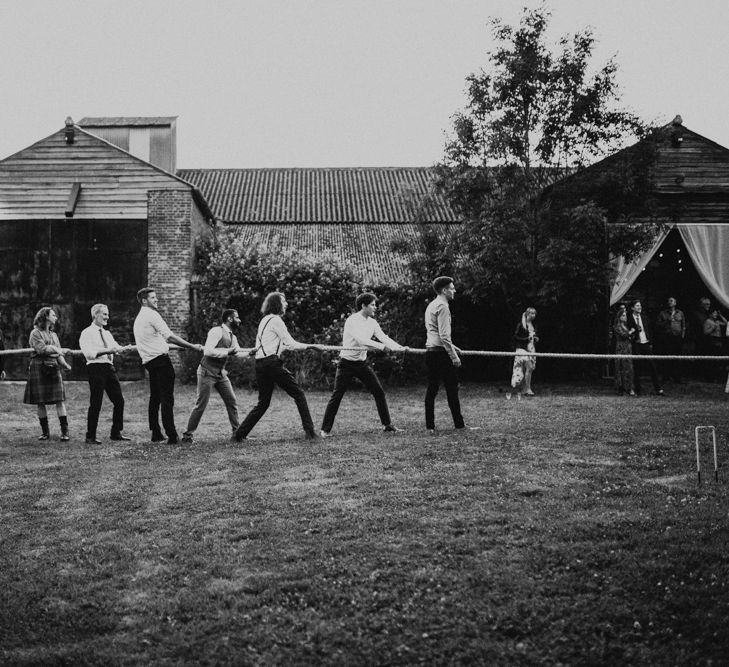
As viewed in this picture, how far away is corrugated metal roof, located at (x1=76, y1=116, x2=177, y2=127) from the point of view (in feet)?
91.9

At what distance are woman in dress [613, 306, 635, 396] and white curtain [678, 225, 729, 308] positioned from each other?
422cm

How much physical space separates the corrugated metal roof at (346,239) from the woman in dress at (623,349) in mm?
9048

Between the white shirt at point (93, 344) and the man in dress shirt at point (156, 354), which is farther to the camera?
the white shirt at point (93, 344)

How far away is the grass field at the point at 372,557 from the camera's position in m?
4.21

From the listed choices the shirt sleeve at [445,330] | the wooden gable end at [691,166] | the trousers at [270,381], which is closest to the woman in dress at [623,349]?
the wooden gable end at [691,166]

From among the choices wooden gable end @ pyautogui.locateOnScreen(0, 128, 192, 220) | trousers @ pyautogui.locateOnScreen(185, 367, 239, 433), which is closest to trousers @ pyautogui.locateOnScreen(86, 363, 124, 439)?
trousers @ pyautogui.locateOnScreen(185, 367, 239, 433)

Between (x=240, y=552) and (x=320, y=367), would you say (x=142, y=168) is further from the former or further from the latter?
(x=240, y=552)

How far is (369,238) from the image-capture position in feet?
88.1

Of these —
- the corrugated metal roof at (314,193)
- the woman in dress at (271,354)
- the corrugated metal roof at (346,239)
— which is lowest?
the woman in dress at (271,354)

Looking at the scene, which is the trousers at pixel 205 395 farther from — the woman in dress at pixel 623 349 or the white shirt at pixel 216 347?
the woman in dress at pixel 623 349

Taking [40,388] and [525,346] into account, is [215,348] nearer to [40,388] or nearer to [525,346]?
[40,388]

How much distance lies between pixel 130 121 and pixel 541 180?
16.7 m

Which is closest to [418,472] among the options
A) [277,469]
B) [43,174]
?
[277,469]

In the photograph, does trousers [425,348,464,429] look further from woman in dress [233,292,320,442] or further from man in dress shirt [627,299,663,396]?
man in dress shirt [627,299,663,396]
